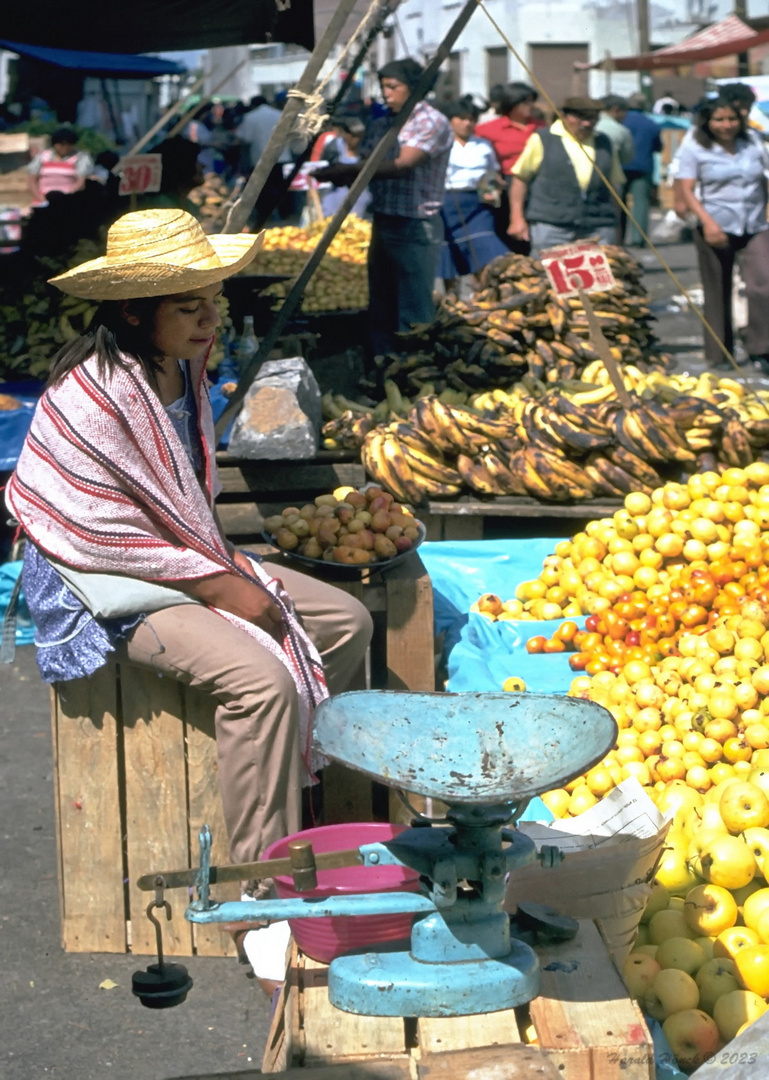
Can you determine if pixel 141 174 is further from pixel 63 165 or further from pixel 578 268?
pixel 63 165

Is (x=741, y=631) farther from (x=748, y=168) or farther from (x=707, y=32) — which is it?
(x=707, y=32)

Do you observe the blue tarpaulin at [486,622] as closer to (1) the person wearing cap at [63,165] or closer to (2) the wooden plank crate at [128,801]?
(2) the wooden plank crate at [128,801]

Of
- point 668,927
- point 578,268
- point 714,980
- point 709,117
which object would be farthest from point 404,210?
point 714,980

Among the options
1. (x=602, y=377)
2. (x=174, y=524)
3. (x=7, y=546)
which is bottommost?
(x=7, y=546)

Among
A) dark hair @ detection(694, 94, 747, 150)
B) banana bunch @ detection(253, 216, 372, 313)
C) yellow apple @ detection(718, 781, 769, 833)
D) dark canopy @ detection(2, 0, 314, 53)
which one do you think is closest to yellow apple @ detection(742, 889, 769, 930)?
yellow apple @ detection(718, 781, 769, 833)

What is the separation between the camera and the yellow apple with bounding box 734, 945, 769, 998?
266 centimetres

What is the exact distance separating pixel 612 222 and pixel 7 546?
6.32m

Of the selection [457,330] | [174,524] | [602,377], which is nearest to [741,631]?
[174,524]

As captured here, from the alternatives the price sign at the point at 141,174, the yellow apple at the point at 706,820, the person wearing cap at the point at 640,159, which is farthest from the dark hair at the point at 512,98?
the yellow apple at the point at 706,820

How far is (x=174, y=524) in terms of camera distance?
3.12m

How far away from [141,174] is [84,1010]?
A: 17.2ft

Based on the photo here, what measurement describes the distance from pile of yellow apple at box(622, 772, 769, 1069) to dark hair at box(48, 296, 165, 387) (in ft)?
5.88

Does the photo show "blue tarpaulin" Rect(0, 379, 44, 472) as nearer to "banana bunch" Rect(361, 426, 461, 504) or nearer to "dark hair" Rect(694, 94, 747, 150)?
"banana bunch" Rect(361, 426, 461, 504)

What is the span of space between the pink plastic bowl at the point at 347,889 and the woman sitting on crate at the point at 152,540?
0.35 metres
